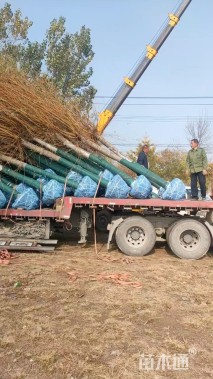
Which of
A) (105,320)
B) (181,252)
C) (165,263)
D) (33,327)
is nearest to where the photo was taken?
(33,327)

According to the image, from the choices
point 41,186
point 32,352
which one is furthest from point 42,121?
point 32,352

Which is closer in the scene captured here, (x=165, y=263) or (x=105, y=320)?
(x=105, y=320)

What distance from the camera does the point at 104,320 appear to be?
14.0 feet

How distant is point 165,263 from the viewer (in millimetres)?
7234

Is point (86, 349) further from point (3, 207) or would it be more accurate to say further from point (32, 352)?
point (3, 207)

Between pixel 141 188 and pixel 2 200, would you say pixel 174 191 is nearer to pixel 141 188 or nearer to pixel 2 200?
pixel 141 188

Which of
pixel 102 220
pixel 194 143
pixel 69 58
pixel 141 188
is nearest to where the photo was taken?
pixel 141 188

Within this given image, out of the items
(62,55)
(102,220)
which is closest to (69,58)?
(62,55)

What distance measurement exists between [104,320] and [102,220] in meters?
5.31

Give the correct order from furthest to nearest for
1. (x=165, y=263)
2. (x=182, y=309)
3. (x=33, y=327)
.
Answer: (x=165, y=263) < (x=182, y=309) < (x=33, y=327)

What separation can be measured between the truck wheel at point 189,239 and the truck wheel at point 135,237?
0.42 m

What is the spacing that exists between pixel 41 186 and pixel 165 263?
294 centimetres

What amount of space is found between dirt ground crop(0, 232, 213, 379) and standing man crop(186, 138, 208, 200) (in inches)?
90.9

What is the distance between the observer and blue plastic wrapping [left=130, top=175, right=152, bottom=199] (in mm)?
7621
